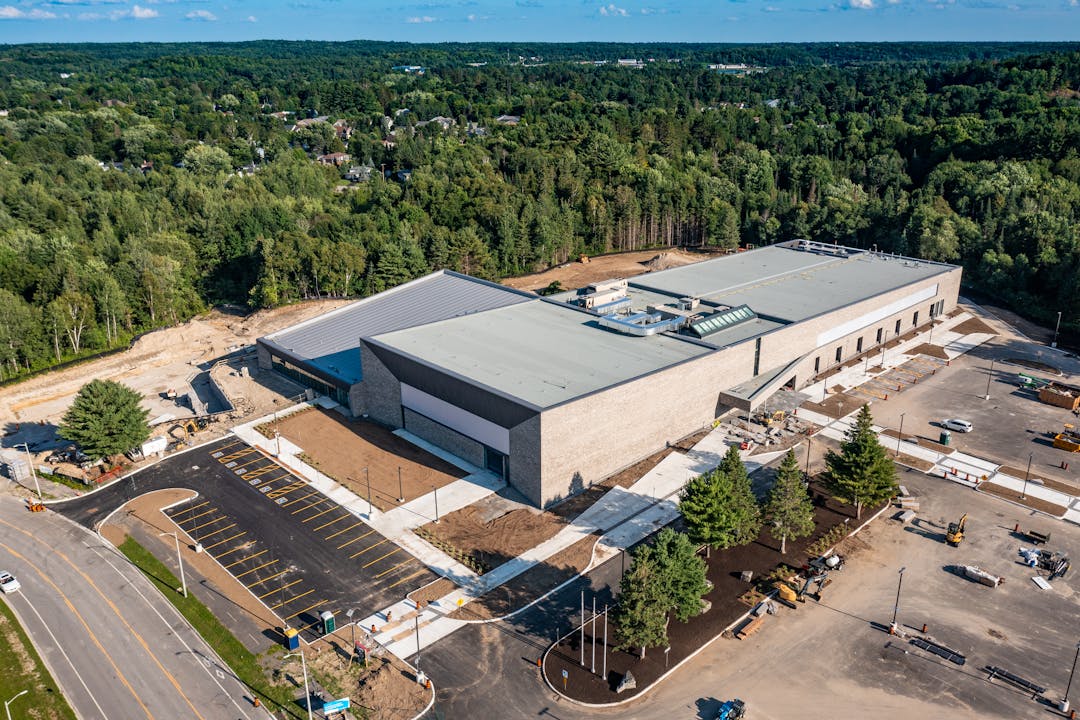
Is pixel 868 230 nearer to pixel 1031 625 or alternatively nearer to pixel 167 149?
pixel 1031 625

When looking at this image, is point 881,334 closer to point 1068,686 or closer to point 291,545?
point 1068,686

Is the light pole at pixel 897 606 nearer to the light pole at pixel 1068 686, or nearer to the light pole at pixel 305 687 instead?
the light pole at pixel 1068 686

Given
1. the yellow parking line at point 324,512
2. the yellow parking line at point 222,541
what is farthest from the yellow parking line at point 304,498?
the yellow parking line at point 222,541

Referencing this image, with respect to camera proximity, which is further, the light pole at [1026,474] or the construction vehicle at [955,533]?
the light pole at [1026,474]

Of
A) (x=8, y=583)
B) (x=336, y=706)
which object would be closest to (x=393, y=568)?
(x=336, y=706)

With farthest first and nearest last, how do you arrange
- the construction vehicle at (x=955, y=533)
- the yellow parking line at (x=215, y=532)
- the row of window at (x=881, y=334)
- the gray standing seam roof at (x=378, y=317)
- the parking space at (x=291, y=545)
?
1. the row of window at (x=881, y=334)
2. the gray standing seam roof at (x=378, y=317)
3. the yellow parking line at (x=215, y=532)
4. the construction vehicle at (x=955, y=533)
5. the parking space at (x=291, y=545)

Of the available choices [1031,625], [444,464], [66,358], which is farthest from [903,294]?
[66,358]

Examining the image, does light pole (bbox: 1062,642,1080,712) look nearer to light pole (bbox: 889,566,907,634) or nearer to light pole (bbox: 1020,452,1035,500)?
light pole (bbox: 889,566,907,634)

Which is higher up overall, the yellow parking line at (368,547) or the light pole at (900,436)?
the light pole at (900,436)
